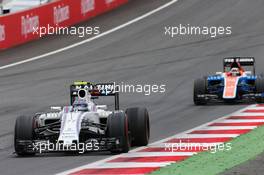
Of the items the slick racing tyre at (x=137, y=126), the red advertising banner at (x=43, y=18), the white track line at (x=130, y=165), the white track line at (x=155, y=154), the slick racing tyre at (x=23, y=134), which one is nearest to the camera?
the white track line at (x=130, y=165)

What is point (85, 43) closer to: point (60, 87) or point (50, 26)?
point (50, 26)

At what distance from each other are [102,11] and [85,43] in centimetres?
501

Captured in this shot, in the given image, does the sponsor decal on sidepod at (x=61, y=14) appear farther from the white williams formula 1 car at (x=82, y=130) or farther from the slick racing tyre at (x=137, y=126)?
A: the slick racing tyre at (x=137, y=126)

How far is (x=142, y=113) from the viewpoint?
1552 centimetres

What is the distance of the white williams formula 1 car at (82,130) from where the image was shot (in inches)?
578

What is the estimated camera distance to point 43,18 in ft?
117

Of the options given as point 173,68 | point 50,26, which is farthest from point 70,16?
point 173,68

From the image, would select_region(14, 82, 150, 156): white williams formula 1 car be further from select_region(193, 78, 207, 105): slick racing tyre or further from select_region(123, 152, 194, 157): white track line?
select_region(193, 78, 207, 105): slick racing tyre

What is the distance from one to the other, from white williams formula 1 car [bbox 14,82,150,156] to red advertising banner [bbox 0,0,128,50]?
18.4 metres

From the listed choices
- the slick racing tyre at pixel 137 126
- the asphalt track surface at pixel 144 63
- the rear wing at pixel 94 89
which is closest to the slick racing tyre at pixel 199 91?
the asphalt track surface at pixel 144 63

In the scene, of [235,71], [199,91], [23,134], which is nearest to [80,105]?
[23,134]

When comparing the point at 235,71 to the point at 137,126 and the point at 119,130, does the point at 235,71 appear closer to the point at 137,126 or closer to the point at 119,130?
the point at 137,126

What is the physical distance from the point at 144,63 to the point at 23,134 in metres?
16.7

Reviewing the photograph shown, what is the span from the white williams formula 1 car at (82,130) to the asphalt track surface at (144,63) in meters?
0.19
